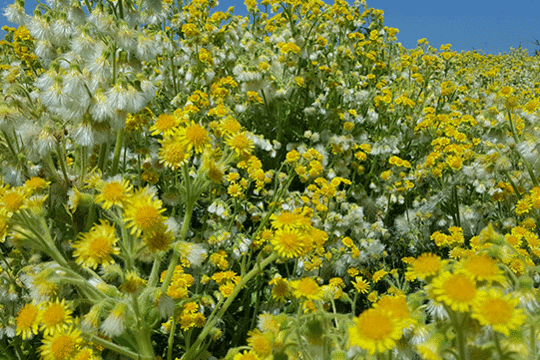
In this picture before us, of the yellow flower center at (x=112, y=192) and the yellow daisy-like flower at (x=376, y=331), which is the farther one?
the yellow flower center at (x=112, y=192)

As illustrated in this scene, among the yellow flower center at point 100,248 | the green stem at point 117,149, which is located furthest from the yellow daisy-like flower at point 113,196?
the green stem at point 117,149

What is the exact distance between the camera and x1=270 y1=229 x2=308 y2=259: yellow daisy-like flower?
1.37 metres

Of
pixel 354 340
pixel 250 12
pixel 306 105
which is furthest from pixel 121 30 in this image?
pixel 250 12

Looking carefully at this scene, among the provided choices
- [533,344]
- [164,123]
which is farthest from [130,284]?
[533,344]

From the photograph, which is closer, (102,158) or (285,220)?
(285,220)

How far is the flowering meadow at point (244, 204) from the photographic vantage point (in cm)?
124

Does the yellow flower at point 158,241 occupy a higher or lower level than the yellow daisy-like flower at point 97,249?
higher

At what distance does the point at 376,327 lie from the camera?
848 mm

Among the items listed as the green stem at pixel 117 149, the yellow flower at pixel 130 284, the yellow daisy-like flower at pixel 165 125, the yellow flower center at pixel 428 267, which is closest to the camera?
the yellow flower center at pixel 428 267

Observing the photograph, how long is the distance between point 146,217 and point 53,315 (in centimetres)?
44

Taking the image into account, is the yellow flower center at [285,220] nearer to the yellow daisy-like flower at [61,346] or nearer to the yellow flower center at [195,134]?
the yellow flower center at [195,134]

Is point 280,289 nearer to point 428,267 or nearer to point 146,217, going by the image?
point 146,217

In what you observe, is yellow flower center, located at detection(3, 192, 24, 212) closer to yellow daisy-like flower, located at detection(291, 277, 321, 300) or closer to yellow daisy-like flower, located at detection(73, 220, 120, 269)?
yellow daisy-like flower, located at detection(73, 220, 120, 269)

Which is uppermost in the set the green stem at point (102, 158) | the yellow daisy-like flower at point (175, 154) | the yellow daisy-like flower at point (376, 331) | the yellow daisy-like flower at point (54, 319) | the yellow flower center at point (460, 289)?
the green stem at point (102, 158)
